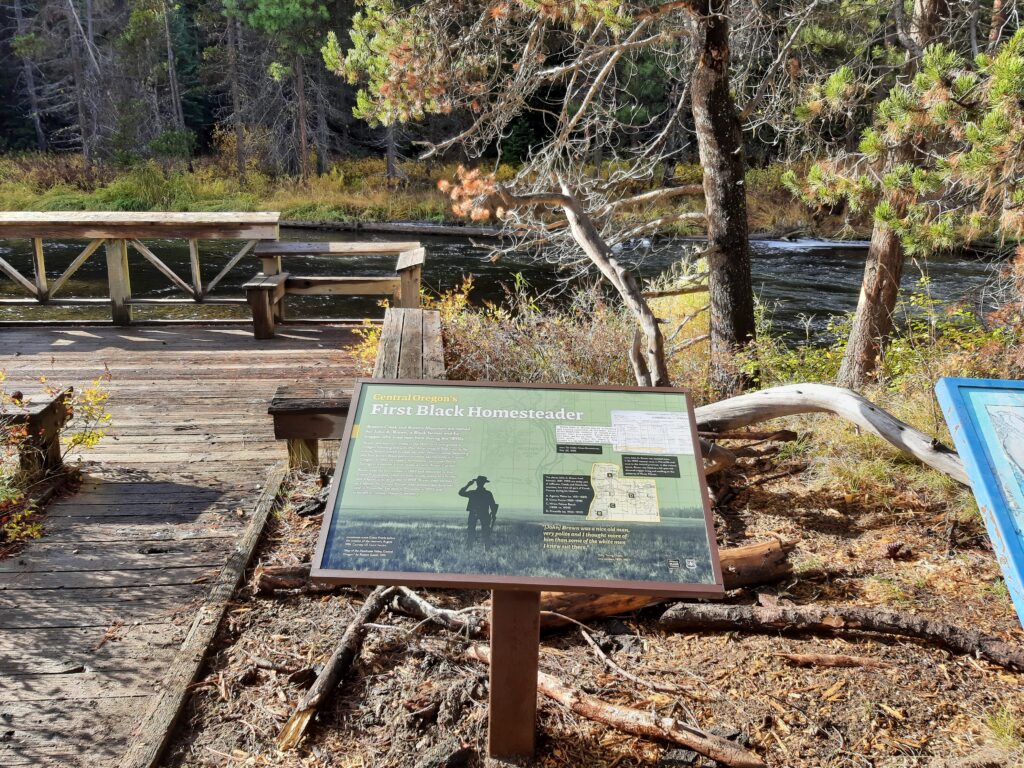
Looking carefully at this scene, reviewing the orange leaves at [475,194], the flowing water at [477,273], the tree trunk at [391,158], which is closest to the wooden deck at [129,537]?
the orange leaves at [475,194]

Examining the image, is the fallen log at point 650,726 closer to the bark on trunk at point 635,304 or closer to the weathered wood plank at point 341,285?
the bark on trunk at point 635,304

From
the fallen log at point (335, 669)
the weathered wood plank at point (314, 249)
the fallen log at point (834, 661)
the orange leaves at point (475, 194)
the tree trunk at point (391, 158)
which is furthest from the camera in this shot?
the tree trunk at point (391, 158)

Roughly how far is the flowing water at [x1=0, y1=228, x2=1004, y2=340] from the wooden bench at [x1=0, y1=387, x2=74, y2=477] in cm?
766

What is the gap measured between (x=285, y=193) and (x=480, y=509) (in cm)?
2534

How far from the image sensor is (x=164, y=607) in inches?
133

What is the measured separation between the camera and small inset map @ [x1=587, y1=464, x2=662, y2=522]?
7.58 feet

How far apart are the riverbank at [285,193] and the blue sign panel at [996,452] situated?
66.2 feet

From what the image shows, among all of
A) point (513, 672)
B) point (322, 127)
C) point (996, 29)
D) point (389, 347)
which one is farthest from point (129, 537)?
point (322, 127)

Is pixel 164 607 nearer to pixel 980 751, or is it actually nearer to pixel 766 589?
pixel 766 589

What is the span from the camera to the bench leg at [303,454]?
4.62 meters

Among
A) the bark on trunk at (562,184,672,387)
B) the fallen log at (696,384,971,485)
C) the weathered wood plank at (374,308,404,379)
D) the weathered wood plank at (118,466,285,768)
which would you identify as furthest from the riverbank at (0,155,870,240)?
the weathered wood plank at (118,466,285,768)

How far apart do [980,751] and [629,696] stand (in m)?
1.06

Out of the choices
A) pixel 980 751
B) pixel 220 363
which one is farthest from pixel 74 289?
pixel 980 751

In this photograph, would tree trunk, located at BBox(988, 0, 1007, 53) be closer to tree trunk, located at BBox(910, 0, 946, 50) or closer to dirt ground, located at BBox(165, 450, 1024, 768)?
tree trunk, located at BBox(910, 0, 946, 50)
